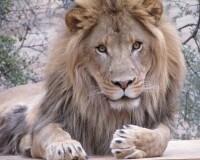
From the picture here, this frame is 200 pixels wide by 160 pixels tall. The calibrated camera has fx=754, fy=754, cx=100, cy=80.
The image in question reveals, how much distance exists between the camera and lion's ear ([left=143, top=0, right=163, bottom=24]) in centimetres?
407

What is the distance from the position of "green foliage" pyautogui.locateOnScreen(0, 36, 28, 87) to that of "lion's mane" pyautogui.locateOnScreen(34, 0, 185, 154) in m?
2.68

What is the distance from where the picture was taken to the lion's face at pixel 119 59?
382 centimetres

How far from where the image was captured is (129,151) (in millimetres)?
3697

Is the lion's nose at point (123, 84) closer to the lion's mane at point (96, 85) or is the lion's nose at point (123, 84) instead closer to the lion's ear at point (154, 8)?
the lion's mane at point (96, 85)

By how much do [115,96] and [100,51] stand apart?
29 centimetres

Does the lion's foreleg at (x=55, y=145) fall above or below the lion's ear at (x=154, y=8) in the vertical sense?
below

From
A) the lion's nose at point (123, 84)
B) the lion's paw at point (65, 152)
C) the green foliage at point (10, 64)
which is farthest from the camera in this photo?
the green foliage at point (10, 64)

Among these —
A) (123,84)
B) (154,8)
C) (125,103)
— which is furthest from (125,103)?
(154,8)

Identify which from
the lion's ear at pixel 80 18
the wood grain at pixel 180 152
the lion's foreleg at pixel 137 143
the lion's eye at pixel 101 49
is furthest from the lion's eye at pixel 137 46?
the wood grain at pixel 180 152

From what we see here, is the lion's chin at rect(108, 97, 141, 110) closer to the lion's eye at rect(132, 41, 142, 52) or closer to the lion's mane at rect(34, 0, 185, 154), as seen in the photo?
the lion's mane at rect(34, 0, 185, 154)

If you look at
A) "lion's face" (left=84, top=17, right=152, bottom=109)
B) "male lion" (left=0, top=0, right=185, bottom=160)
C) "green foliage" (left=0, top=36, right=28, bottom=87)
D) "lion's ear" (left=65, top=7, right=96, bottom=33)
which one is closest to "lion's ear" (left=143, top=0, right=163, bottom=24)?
"male lion" (left=0, top=0, right=185, bottom=160)

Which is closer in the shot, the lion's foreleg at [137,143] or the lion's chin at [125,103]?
the lion's foreleg at [137,143]

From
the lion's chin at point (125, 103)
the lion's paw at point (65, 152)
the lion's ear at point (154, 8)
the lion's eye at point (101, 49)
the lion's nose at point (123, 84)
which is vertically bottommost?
the lion's paw at point (65, 152)

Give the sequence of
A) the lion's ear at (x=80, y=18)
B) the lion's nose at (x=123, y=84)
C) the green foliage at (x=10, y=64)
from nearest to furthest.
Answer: the lion's nose at (x=123, y=84) → the lion's ear at (x=80, y=18) → the green foliage at (x=10, y=64)
